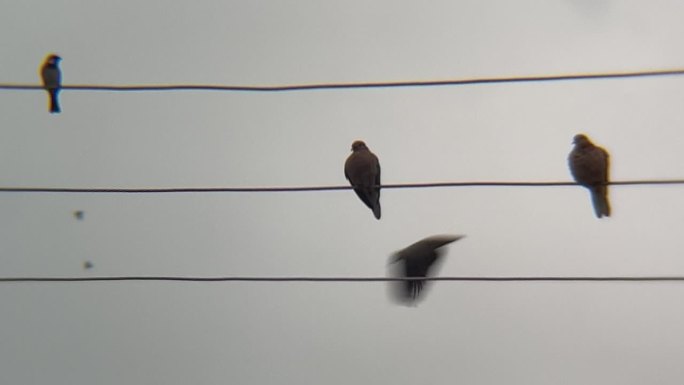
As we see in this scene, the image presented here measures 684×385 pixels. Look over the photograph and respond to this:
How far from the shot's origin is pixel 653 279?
18.5ft

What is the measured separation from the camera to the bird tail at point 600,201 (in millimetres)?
8664

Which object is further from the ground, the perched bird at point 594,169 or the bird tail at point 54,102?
the bird tail at point 54,102

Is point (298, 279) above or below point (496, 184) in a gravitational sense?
below

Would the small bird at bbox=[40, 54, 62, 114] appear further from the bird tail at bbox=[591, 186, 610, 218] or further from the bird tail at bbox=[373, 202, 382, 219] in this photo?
the bird tail at bbox=[591, 186, 610, 218]

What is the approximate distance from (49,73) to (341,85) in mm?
5229

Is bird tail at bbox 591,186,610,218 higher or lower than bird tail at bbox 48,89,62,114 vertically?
lower

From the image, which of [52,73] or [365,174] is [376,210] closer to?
[365,174]

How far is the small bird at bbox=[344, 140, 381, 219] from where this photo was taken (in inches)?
359

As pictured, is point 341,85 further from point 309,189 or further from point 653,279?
point 653,279

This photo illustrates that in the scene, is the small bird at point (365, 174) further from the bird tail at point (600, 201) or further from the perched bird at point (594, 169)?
the bird tail at point (600, 201)

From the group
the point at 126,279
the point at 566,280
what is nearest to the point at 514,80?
the point at 566,280

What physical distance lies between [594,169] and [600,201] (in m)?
0.25

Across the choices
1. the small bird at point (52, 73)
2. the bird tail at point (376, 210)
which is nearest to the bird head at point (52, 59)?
the small bird at point (52, 73)

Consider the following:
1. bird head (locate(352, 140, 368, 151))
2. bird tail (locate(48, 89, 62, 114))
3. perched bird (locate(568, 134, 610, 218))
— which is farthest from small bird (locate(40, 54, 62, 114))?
perched bird (locate(568, 134, 610, 218))
